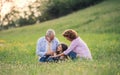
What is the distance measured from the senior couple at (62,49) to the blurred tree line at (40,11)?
52.3 m

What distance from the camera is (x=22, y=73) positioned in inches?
460

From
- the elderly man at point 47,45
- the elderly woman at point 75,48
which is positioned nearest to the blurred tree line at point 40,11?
the elderly man at point 47,45

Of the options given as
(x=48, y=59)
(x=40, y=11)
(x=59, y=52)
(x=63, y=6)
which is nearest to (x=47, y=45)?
(x=59, y=52)

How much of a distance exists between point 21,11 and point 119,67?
67.8m

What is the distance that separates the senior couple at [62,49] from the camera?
55.2ft

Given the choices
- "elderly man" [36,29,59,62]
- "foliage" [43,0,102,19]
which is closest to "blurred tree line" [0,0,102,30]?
"foliage" [43,0,102,19]

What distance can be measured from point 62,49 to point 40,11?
6104 cm

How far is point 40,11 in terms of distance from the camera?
7819cm

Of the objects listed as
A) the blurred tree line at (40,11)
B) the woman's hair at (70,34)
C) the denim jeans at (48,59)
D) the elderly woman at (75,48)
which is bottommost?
the denim jeans at (48,59)

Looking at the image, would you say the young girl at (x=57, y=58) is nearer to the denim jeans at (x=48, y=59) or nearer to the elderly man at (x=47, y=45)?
the denim jeans at (x=48, y=59)

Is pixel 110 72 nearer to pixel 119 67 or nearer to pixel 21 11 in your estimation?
pixel 119 67

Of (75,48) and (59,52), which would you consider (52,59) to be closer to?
(59,52)

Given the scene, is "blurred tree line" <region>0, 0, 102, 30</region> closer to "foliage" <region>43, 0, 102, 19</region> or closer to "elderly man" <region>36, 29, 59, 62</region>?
"foliage" <region>43, 0, 102, 19</region>

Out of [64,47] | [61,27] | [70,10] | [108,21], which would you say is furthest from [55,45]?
[70,10]
